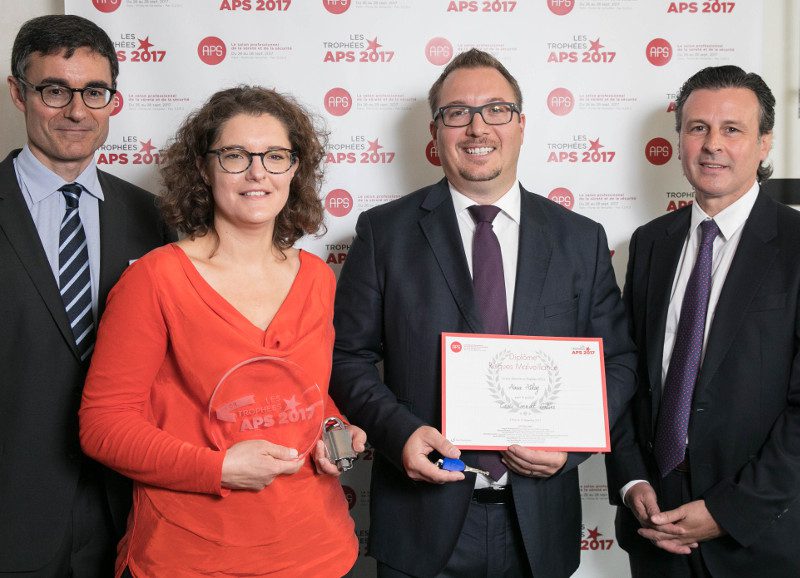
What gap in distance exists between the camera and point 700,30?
2746mm

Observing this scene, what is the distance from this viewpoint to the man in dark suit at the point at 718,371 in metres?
1.87

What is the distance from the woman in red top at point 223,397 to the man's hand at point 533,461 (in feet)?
1.34

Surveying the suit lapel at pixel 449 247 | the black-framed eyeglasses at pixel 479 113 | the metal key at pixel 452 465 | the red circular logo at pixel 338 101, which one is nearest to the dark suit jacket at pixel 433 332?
the suit lapel at pixel 449 247

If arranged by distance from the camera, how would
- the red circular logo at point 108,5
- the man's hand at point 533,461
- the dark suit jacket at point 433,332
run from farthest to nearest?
the red circular logo at point 108,5
the dark suit jacket at point 433,332
the man's hand at point 533,461

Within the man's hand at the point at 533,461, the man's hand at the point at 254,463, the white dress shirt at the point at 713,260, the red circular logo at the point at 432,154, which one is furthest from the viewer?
the red circular logo at the point at 432,154

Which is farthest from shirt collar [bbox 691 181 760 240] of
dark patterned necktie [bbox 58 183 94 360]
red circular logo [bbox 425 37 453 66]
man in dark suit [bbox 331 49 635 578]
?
dark patterned necktie [bbox 58 183 94 360]

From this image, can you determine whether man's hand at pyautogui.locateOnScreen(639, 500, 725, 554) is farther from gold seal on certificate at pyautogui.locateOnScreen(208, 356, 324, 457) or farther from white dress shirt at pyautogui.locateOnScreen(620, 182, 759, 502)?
gold seal on certificate at pyautogui.locateOnScreen(208, 356, 324, 457)

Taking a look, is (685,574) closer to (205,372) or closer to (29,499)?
(205,372)

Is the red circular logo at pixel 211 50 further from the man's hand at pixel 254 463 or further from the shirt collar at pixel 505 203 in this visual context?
the man's hand at pixel 254 463

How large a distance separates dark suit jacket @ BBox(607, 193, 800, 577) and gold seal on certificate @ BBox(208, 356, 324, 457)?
109 centimetres

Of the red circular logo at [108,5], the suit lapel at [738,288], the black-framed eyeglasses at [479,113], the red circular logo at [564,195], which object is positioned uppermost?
the red circular logo at [108,5]

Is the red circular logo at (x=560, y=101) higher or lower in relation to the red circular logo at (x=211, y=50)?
lower

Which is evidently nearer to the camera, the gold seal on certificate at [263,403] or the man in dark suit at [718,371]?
the gold seal on certificate at [263,403]

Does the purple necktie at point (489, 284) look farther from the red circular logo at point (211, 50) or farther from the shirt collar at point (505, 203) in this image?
the red circular logo at point (211, 50)
